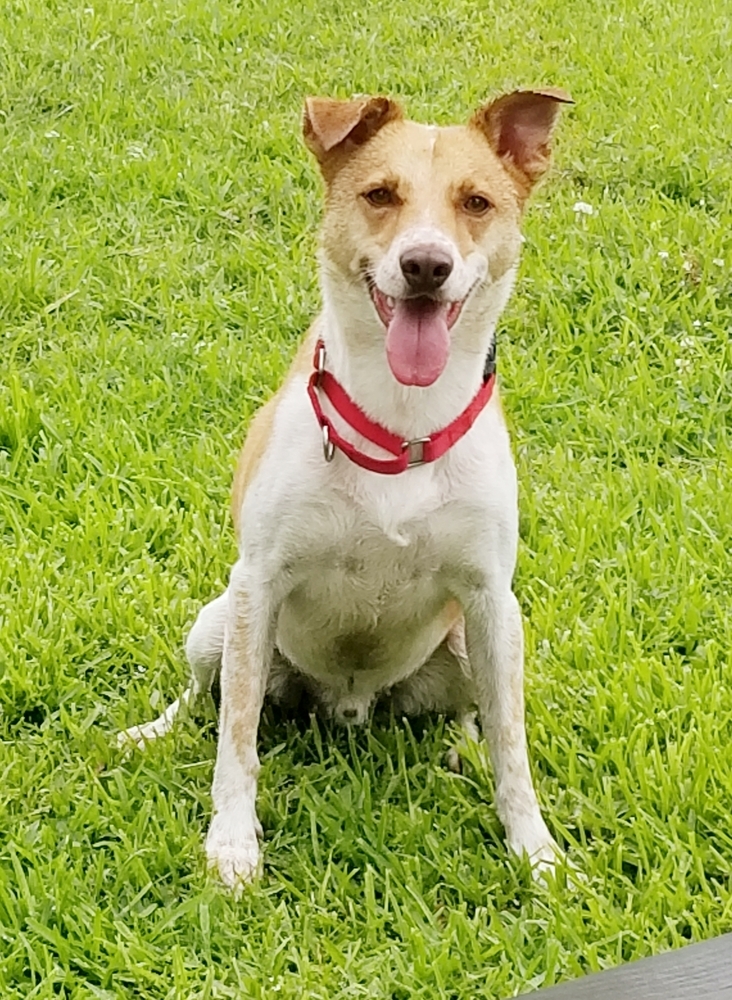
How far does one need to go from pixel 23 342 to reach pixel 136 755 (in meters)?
2.08

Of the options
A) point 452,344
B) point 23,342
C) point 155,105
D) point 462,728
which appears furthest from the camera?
point 155,105

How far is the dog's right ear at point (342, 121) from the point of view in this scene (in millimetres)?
2768

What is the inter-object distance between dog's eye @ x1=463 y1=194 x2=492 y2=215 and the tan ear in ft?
0.84

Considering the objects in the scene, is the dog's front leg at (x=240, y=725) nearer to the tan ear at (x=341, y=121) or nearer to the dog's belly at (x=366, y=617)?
the dog's belly at (x=366, y=617)

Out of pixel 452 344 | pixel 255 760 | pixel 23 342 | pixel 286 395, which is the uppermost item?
pixel 452 344

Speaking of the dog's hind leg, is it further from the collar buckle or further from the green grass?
the collar buckle

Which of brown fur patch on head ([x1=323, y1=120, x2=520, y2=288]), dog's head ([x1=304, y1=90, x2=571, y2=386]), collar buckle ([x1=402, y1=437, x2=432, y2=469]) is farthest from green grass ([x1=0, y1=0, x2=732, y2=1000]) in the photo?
brown fur patch on head ([x1=323, y1=120, x2=520, y2=288])

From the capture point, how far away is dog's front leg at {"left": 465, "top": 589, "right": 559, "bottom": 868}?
2.96 metres

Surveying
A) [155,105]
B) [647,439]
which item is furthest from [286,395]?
[155,105]

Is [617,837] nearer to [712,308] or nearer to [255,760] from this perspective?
[255,760]

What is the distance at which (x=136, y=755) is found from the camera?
3.18 meters

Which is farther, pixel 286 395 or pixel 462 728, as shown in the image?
pixel 462 728

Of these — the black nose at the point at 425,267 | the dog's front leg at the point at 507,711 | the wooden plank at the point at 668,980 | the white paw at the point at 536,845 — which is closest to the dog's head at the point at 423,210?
the black nose at the point at 425,267

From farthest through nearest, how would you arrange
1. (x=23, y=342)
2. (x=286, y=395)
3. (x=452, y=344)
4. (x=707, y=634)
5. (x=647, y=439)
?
(x=23, y=342), (x=647, y=439), (x=707, y=634), (x=286, y=395), (x=452, y=344)
